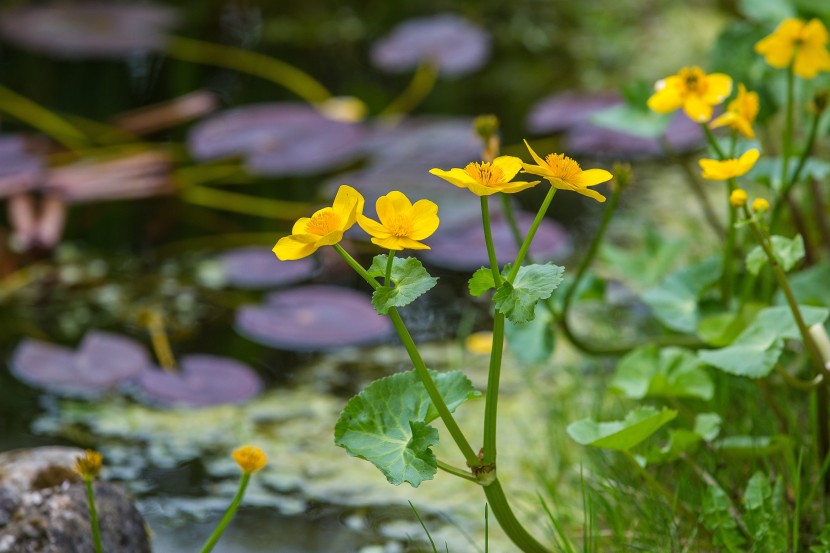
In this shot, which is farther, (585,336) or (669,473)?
(585,336)

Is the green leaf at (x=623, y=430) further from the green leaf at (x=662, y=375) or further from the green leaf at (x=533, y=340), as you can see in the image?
the green leaf at (x=533, y=340)

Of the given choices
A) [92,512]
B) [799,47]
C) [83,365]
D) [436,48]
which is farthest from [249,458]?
[436,48]

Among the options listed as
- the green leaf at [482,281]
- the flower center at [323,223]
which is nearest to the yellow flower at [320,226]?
the flower center at [323,223]

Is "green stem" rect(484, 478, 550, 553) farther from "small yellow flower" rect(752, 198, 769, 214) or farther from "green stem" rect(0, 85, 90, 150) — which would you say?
"green stem" rect(0, 85, 90, 150)

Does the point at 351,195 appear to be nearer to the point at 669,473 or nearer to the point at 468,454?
the point at 468,454

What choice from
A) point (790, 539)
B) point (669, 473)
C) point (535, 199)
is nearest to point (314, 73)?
point (535, 199)

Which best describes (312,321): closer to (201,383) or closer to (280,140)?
(201,383)
